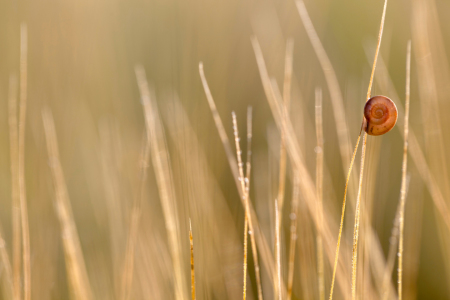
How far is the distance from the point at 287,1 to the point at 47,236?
46.3 inches

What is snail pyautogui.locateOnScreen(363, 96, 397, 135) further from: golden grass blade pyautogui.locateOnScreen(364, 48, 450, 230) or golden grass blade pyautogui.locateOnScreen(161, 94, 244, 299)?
golden grass blade pyautogui.locateOnScreen(161, 94, 244, 299)

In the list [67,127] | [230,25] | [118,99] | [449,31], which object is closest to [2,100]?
[67,127]

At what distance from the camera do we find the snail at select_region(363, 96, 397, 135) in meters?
0.33

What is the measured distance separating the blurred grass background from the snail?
0.59 metres

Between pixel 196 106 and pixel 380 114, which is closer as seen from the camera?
pixel 380 114

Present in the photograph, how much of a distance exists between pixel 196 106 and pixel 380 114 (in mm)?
971

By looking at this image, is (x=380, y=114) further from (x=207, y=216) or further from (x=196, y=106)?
(x=196, y=106)

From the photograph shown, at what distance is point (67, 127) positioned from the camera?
131 cm

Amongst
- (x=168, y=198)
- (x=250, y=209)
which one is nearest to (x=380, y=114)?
(x=250, y=209)

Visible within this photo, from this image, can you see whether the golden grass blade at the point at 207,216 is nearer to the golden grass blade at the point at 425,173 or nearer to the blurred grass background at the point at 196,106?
the blurred grass background at the point at 196,106

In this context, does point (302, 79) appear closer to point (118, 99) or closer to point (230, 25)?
→ point (230, 25)

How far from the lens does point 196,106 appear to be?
1.27 metres

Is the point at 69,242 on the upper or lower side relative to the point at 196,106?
lower

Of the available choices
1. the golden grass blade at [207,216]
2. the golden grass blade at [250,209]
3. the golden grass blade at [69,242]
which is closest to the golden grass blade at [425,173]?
the golden grass blade at [250,209]
